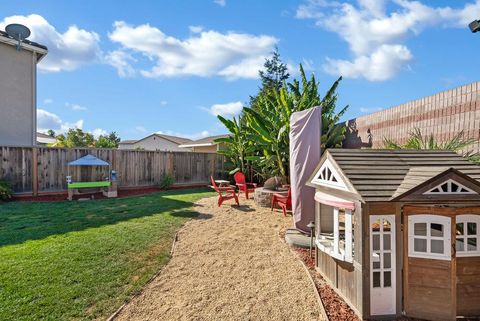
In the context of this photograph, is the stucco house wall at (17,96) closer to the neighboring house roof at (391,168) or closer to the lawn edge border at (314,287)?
the lawn edge border at (314,287)

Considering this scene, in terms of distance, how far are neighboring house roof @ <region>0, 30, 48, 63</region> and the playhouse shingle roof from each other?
15.1 m

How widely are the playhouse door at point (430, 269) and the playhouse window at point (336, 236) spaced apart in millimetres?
657

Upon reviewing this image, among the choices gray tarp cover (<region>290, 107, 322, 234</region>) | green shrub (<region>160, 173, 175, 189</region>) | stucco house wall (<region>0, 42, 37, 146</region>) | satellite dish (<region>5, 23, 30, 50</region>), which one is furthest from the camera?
green shrub (<region>160, 173, 175, 189</region>)

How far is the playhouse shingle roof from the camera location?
3398 mm

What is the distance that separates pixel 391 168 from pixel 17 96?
51.1 ft

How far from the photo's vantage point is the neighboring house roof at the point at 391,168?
3.39 meters

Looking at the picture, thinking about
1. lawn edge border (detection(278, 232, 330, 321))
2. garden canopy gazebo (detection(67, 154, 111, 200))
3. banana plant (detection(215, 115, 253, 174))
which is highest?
banana plant (detection(215, 115, 253, 174))

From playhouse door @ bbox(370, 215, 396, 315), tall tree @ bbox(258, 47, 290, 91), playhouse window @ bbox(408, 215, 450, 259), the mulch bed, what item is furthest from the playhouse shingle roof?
tall tree @ bbox(258, 47, 290, 91)

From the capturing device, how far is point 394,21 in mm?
6930

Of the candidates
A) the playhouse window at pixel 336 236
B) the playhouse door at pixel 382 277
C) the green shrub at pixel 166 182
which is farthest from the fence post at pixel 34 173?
the playhouse door at pixel 382 277

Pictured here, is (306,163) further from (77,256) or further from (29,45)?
(29,45)

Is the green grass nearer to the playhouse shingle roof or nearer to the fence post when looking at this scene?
the fence post

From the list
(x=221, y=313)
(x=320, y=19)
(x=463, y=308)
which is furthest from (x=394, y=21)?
(x=221, y=313)

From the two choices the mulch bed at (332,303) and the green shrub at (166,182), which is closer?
the mulch bed at (332,303)
